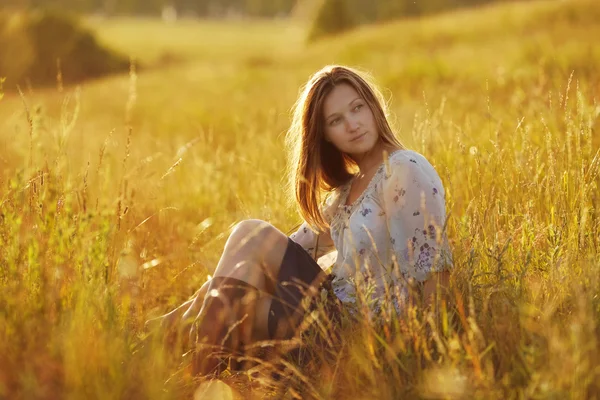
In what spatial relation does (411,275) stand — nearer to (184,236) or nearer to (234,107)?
(184,236)

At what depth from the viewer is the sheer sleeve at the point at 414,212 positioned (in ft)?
8.59

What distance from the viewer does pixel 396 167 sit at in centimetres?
273

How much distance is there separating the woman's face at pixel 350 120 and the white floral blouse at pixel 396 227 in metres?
0.14

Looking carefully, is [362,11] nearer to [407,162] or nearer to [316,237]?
[316,237]

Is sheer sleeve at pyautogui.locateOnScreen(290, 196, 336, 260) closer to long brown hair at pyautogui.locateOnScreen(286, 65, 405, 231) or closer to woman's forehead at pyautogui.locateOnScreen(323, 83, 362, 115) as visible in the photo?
long brown hair at pyautogui.locateOnScreen(286, 65, 405, 231)

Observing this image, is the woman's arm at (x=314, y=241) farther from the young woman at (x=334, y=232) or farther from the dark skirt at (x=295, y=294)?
the dark skirt at (x=295, y=294)

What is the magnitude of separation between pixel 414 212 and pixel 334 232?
0.51 m

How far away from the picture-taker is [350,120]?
2943 mm

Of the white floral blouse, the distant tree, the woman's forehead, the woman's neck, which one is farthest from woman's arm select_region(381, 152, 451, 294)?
the distant tree

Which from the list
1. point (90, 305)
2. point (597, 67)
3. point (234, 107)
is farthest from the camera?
point (234, 107)

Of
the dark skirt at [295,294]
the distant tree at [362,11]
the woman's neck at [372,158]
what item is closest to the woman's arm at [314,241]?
the dark skirt at [295,294]

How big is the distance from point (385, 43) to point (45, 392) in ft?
49.9

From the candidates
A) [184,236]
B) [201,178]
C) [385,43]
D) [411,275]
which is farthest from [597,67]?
[385,43]

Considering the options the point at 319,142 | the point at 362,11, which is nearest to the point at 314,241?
the point at 319,142
